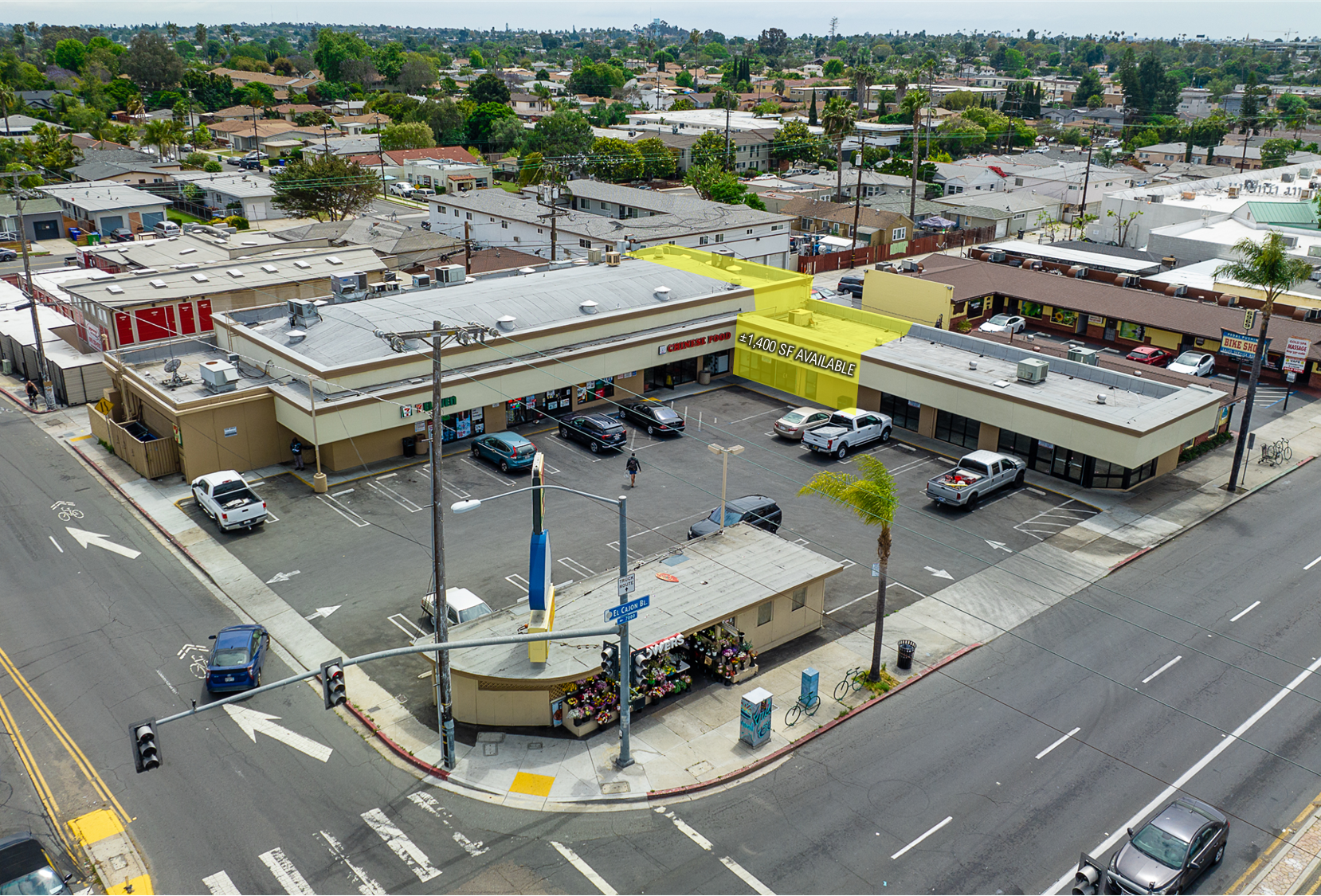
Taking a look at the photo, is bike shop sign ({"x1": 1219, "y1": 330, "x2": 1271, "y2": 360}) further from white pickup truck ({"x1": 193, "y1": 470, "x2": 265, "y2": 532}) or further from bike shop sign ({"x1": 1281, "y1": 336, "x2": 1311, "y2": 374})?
white pickup truck ({"x1": 193, "y1": 470, "x2": 265, "y2": 532})

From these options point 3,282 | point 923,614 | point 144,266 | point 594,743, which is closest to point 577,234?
point 144,266

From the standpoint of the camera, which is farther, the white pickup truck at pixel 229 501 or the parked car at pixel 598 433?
the parked car at pixel 598 433

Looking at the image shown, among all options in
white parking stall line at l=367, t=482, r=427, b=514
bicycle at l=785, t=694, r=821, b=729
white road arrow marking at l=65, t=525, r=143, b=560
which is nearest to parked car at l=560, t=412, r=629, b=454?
white parking stall line at l=367, t=482, r=427, b=514

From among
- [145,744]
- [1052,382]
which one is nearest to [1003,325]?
[1052,382]

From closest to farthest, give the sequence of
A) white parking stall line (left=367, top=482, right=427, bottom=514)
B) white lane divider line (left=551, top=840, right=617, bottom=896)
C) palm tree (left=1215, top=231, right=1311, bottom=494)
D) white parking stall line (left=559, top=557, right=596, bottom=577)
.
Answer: white lane divider line (left=551, top=840, right=617, bottom=896) < white parking stall line (left=559, top=557, right=596, bottom=577) < white parking stall line (left=367, top=482, right=427, bottom=514) < palm tree (left=1215, top=231, right=1311, bottom=494)

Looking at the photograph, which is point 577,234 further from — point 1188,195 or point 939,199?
point 1188,195

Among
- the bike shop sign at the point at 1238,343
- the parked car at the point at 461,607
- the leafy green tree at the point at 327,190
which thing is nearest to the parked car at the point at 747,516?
the parked car at the point at 461,607

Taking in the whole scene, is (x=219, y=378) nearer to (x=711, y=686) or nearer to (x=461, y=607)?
(x=461, y=607)

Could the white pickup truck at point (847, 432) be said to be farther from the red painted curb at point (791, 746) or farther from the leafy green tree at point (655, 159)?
the leafy green tree at point (655, 159)
